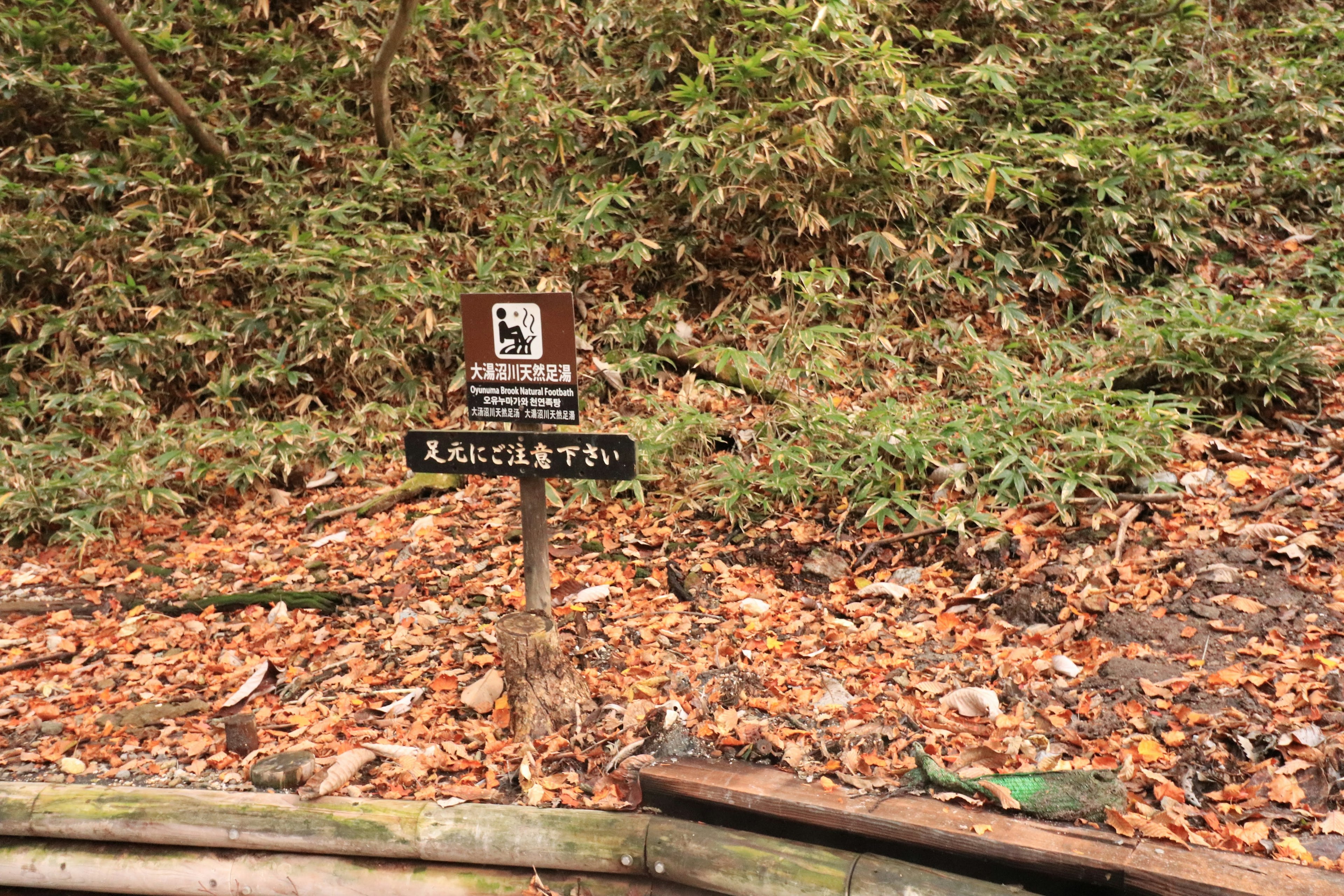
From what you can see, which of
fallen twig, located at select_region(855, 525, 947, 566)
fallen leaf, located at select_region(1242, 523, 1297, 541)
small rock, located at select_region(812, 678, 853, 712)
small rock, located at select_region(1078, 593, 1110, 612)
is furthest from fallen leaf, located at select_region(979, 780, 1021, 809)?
fallen leaf, located at select_region(1242, 523, 1297, 541)

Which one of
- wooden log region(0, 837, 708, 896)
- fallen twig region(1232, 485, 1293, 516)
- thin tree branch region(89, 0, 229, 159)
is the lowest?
wooden log region(0, 837, 708, 896)

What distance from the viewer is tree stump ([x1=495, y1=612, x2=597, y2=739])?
4020 mm

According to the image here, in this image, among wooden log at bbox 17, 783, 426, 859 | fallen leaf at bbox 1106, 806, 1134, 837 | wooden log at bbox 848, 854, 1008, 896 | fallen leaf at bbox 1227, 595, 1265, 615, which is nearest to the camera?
wooden log at bbox 848, 854, 1008, 896

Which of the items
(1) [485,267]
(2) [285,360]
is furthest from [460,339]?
(2) [285,360]

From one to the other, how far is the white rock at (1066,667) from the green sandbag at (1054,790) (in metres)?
0.77

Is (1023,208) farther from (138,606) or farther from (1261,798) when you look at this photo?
(138,606)

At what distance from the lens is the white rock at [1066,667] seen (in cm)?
407

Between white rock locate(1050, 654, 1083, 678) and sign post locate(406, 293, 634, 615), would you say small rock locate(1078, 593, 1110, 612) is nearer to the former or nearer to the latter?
white rock locate(1050, 654, 1083, 678)

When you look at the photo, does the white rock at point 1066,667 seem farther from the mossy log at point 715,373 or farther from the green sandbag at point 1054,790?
the mossy log at point 715,373

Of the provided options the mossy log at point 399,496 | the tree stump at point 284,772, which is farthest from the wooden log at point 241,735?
the mossy log at point 399,496

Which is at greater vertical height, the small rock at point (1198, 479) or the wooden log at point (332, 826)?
the small rock at point (1198, 479)

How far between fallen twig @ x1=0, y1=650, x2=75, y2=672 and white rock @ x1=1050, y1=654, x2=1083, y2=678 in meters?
4.62

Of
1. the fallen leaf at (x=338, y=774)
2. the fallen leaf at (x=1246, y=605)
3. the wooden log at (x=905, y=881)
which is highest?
the fallen leaf at (x=1246, y=605)

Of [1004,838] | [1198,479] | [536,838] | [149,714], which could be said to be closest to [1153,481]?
[1198,479]
